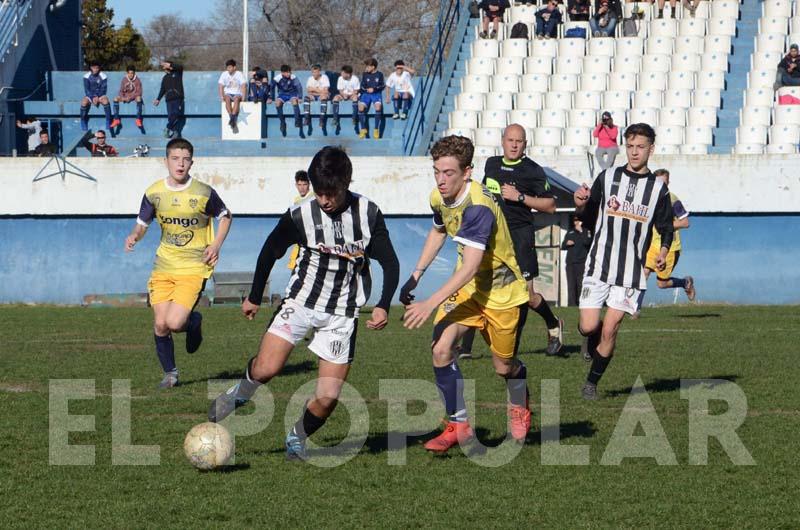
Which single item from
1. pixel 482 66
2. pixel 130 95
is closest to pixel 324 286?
pixel 482 66

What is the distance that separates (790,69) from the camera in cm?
Answer: 2416

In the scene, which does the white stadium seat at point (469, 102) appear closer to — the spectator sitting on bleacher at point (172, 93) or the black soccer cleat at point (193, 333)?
the spectator sitting on bleacher at point (172, 93)

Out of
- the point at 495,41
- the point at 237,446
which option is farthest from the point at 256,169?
the point at 237,446

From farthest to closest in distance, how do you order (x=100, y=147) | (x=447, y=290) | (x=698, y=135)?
(x=100, y=147) < (x=698, y=135) < (x=447, y=290)

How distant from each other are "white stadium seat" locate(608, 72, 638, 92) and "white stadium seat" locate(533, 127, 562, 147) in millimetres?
1801

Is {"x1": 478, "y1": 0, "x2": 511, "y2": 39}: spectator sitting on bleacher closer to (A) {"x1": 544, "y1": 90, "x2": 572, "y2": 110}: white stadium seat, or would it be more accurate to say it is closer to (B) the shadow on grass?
(A) {"x1": 544, "y1": 90, "x2": 572, "y2": 110}: white stadium seat

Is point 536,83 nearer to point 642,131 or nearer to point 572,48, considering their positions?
point 572,48

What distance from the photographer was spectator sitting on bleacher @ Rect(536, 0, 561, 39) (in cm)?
2684

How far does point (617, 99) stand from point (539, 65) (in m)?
2.22

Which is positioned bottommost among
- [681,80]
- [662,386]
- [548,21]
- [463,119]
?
[662,386]

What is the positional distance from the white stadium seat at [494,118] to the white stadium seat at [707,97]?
13.0 feet

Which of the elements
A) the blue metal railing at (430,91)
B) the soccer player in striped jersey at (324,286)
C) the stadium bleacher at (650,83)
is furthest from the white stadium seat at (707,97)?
the soccer player in striped jersey at (324,286)

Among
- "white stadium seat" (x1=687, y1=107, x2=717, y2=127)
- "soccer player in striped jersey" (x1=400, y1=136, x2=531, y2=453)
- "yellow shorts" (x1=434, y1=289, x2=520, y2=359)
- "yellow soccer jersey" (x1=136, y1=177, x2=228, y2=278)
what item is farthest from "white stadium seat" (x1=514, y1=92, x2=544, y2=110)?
"yellow shorts" (x1=434, y1=289, x2=520, y2=359)

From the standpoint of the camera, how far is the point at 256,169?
23141 millimetres
